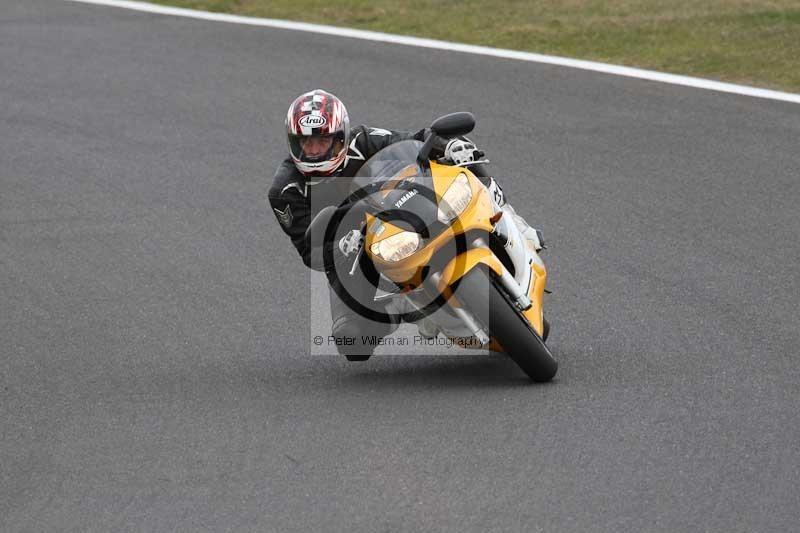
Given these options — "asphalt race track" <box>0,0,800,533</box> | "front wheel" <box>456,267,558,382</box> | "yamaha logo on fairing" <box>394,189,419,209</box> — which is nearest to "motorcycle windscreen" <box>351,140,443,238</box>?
"yamaha logo on fairing" <box>394,189,419,209</box>

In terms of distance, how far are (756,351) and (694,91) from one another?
5981 millimetres

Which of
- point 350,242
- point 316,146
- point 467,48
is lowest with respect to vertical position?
point 467,48

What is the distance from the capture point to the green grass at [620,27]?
13422 millimetres

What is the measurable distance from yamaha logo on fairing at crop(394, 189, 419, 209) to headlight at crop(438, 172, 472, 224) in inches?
5.4

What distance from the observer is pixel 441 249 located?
6.51 metres

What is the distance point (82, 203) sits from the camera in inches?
447

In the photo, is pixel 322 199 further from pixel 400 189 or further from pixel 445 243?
pixel 445 243

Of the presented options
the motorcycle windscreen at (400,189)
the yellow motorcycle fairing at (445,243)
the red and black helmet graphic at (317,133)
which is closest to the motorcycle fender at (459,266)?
the yellow motorcycle fairing at (445,243)

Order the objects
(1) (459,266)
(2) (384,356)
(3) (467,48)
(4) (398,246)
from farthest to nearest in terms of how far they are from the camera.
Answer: (3) (467,48) → (2) (384,356) → (1) (459,266) → (4) (398,246)

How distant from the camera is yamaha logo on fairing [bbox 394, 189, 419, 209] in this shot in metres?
6.48

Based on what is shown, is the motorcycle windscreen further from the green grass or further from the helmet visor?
the green grass

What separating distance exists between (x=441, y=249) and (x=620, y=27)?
9081 millimetres

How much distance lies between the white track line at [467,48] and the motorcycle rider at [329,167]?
5.74 meters

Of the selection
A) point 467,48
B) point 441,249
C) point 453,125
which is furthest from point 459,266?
point 467,48
